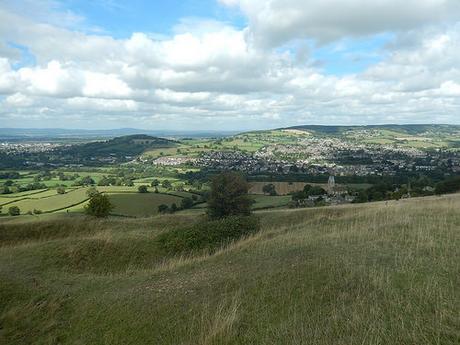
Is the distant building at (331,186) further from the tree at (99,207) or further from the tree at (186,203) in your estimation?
the tree at (99,207)

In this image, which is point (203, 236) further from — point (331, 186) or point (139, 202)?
point (331, 186)

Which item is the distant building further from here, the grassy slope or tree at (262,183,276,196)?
the grassy slope

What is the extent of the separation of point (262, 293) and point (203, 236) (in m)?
8.95

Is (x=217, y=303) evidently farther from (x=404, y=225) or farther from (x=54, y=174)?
(x=54, y=174)

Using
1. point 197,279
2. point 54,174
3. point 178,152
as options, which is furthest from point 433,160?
point 197,279

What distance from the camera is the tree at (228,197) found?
30.2 meters

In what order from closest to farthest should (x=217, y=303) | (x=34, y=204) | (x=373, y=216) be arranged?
(x=217, y=303)
(x=373, y=216)
(x=34, y=204)

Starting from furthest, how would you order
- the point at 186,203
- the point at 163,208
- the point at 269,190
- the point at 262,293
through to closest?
the point at 269,190, the point at 186,203, the point at 163,208, the point at 262,293

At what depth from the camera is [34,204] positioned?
59.2 m

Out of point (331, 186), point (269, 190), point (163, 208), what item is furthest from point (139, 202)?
point (331, 186)

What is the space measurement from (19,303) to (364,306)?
8617 millimetres

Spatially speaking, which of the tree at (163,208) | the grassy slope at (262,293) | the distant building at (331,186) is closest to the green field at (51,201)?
the tree at (163,208)

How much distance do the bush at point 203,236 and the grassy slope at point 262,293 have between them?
1.55 metres

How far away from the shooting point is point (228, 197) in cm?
3011
